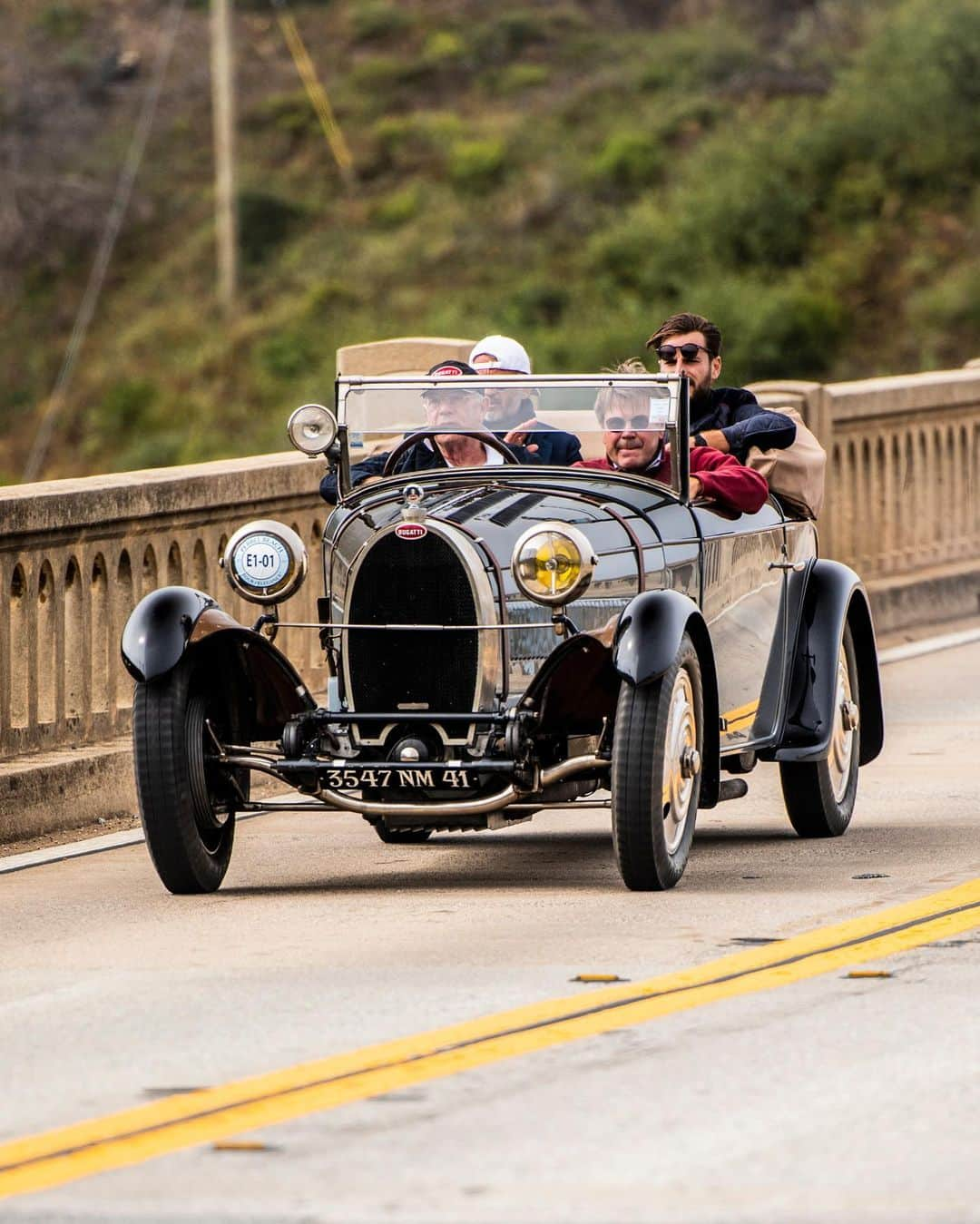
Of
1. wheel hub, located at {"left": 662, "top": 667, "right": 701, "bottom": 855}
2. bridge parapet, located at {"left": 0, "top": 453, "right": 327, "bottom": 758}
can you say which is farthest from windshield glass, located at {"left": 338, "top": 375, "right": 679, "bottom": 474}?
bridge parapet, located at {"left": 0, "top": 453, "right": 327, "bottom": 758}

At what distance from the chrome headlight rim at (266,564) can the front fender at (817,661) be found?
6.16ft

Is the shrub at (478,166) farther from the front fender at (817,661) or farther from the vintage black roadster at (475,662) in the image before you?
the vintage black roadster at (475,662)

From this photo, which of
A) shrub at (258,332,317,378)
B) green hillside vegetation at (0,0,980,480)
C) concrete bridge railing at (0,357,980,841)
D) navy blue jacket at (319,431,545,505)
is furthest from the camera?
shrub at (258,332,317,378)

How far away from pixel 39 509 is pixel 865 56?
143 feet

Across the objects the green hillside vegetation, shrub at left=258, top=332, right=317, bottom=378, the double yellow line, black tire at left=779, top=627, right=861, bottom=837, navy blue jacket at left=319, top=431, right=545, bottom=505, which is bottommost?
the double yellow line

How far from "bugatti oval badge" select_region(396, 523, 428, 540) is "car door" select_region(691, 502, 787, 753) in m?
1.09

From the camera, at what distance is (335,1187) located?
515 cm

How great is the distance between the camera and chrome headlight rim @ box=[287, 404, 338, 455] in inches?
367

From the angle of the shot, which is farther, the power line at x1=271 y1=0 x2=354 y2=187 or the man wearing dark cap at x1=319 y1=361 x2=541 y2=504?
the power line at x1=271 y1=0 x2=354 y2=187

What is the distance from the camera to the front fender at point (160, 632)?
866 cm

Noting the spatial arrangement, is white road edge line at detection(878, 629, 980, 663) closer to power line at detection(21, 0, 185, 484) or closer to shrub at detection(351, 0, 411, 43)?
power line at detection(21, 0, 185, 484)

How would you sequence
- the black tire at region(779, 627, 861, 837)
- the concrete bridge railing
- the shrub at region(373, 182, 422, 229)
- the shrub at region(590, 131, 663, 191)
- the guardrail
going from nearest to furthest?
the black tire at region(779, 627, 861, 837), the concrete bridge railing, the guardrail, the shrub at region(590, 131, 663, 191), the shrub at region(373, 182, 422, 229)

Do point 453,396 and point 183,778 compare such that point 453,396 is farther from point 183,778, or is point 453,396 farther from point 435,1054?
point 435,1054

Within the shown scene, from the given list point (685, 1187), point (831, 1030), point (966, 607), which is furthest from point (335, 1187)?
point (966, 607)
